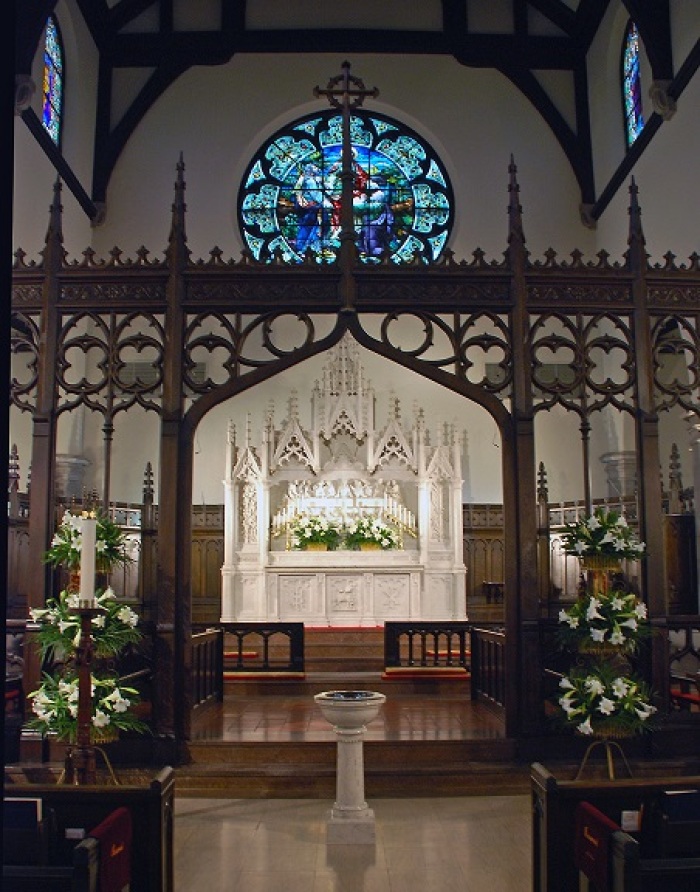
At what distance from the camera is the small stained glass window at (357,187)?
1644 cm

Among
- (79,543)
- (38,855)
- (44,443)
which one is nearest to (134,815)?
(38,855)

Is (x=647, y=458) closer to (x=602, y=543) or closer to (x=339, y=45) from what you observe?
(x=602, y=543)

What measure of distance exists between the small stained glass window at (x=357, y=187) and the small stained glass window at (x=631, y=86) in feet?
11.0

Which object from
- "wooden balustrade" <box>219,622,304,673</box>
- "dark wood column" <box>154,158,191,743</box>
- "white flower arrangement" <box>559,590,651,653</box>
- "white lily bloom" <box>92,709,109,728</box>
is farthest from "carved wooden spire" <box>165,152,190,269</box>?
"white flower arrangement" <box>559,590,651,653</box>

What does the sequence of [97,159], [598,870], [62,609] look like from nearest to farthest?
[598,870] → [62,609] → [97,159]

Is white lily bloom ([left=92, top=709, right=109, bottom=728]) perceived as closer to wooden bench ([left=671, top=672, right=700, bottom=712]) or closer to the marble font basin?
the marble font basin

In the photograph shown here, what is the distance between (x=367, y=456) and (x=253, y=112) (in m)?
6.31

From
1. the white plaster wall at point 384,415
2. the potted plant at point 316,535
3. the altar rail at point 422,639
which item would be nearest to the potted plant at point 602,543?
the altar rail at point 422,639

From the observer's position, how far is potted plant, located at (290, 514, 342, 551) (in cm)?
1393

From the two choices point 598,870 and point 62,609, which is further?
point 62,609

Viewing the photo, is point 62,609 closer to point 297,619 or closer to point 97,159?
point 297,619

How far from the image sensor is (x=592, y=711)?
6.04 metres

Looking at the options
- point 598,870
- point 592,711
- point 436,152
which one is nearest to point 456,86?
point 436,152

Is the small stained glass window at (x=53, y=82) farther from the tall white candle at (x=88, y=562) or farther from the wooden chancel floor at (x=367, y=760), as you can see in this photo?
the tall white candle at (x=88, y=562)
